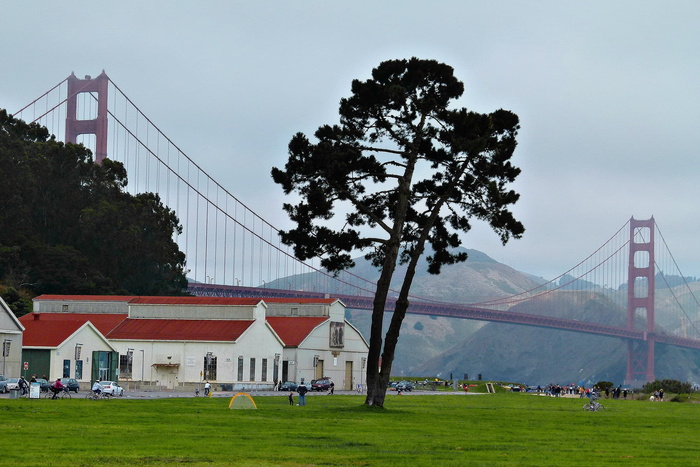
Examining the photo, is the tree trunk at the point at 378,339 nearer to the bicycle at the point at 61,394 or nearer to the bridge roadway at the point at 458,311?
the bicycle at the point at 61,394

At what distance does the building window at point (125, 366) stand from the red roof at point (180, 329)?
1.77 m

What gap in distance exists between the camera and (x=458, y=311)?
552 feet

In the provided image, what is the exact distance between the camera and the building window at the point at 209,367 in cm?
8662

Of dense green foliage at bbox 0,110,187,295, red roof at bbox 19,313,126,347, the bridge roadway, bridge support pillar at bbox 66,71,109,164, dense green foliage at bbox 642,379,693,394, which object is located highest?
bridge support pillar at bbox 66,71,109,164

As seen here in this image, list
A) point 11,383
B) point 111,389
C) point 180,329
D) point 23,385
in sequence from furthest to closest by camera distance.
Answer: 1. point 180,329
2. point 11,383
3. point 111,389
4. point 23,385

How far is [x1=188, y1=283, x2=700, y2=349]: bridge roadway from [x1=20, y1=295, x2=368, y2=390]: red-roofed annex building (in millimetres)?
34269

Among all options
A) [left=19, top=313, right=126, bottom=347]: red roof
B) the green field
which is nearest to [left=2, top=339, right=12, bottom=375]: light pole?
[left=19, top=313, right=126, bottom=347]: red roof

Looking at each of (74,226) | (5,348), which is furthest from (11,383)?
(74,226)

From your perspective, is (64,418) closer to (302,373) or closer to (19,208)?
(302,373)

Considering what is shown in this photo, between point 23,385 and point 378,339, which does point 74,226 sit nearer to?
point 23,385

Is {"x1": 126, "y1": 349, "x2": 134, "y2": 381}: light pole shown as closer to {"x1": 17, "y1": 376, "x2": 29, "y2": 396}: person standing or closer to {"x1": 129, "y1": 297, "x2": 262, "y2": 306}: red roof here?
→ {"x1": 129, "y1": 297, "x2": 262, "y2": 306}: red roof

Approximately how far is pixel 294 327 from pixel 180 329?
1427 cm

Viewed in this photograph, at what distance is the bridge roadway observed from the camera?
13900cm

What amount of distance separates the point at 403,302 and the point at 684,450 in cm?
2237
